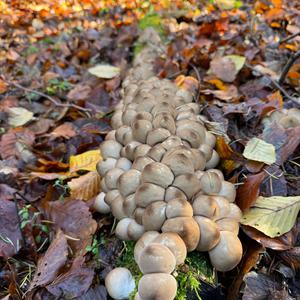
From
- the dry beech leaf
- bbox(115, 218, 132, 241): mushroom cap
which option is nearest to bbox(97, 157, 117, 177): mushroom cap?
bbox(115, 218, 132, 241): mushroom cap

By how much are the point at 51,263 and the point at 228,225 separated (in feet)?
2.83

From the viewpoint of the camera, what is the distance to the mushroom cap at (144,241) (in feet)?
5.33

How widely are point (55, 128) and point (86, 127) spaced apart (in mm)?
444

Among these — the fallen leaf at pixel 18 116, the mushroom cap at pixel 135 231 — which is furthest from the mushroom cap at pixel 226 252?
the fallen leaf at pixel 18 116

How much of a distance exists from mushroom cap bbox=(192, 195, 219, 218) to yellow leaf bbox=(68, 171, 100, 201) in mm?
805

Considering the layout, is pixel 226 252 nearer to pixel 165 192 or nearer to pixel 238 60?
pixel 165 192

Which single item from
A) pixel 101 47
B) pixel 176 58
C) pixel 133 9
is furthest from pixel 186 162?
pixel 133 9

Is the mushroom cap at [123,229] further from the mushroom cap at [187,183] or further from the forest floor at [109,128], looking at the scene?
the mushroom cap at [187,183]

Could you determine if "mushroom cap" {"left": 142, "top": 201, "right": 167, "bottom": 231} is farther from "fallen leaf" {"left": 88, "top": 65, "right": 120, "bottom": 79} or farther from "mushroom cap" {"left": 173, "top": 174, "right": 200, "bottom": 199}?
"fallen leaf" {"left": 88, "top": 65, "right": 120, "bottom": 79}

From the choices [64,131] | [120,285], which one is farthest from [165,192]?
[64,131]

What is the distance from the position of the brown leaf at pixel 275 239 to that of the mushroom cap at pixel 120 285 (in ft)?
A: 1.90

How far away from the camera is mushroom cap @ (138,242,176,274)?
148 centimetres

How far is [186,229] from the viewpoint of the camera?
1586 mm

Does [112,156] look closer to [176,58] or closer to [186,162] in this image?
[186,162]
